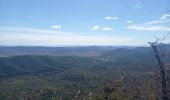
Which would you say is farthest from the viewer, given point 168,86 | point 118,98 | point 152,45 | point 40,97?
point 40,97

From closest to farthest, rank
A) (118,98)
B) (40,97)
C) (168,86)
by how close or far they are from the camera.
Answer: (168,86), (118,98), (40,97)

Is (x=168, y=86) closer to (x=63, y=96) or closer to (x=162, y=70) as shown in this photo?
(x=162, y=70)

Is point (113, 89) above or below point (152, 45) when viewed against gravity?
below

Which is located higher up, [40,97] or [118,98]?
[118,98]

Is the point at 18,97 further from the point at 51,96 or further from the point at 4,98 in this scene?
the point at 51,96

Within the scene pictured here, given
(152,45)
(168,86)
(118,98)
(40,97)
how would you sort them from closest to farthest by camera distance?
(152,45) < (168,86) < (118,98) < (40,97)

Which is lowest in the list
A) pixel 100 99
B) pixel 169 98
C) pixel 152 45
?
pixel 100 99

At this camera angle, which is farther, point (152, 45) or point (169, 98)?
point (169, 98)

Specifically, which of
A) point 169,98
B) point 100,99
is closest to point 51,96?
point 100,99

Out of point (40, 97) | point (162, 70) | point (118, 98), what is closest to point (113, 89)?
point (118, 98)
